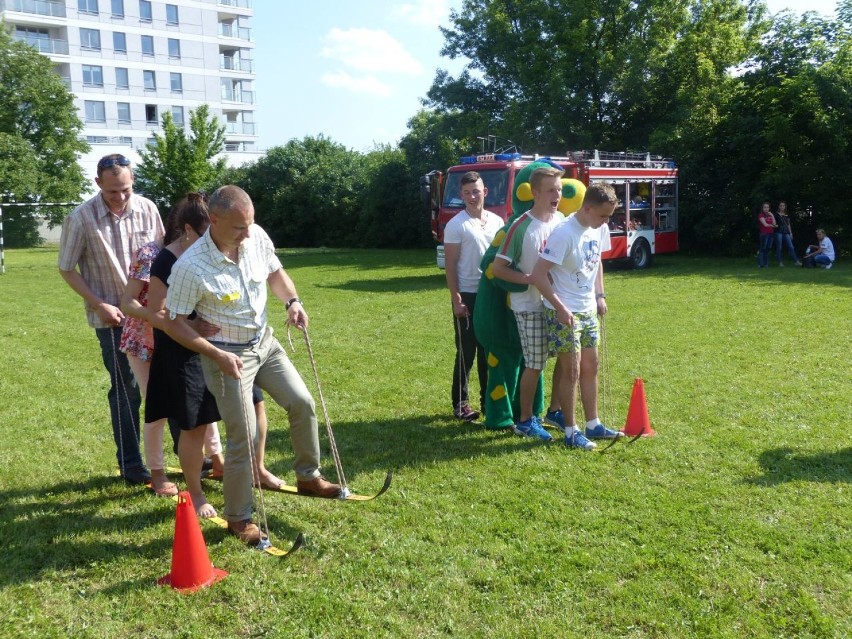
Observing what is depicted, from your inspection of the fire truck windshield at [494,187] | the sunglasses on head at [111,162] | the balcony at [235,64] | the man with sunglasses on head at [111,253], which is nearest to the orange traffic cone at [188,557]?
the man with sunglasses on head at [111,253]

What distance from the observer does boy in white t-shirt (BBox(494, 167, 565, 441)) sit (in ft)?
18.9

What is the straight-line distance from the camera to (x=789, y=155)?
22.4m

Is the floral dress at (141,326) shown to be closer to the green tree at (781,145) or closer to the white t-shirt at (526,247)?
the white t-shirt at (526,247)

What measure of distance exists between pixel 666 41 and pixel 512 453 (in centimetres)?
2411

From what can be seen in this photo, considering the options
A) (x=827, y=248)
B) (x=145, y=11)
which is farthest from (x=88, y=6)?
(x=827, y=248)

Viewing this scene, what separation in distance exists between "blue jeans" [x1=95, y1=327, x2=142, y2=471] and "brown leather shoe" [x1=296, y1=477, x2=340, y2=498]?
1312 millimetres

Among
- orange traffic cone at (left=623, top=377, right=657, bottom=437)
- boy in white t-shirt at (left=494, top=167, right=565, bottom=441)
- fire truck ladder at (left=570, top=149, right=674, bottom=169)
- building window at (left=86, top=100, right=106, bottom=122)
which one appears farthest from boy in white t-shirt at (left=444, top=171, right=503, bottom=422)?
building window at (left=86, top=100, right=106, bottom=122)

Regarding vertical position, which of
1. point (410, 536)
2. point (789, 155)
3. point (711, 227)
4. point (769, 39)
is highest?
point (769, 39)

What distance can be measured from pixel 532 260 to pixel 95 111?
2222 inches

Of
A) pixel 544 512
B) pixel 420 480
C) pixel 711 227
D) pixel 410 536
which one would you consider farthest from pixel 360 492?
pixel 711 227

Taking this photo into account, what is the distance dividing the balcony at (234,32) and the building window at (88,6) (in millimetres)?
9457

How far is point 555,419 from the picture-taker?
6.43 metres

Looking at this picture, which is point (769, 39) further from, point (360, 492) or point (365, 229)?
point (360, 492)

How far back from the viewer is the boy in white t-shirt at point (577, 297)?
5527 mm
